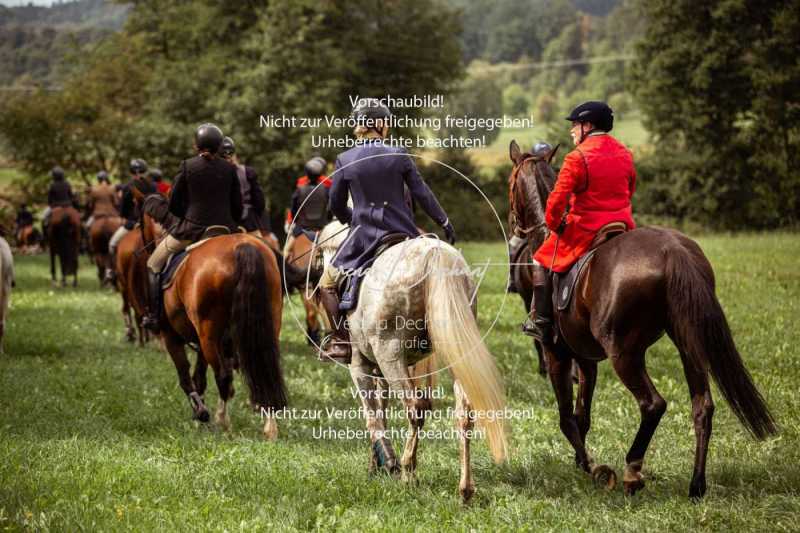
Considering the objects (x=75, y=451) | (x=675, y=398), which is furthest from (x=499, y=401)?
(x=675, y=398)

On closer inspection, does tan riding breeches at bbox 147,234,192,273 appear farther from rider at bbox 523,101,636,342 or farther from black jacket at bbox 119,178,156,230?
black jacket at bbox 119,178,156,230

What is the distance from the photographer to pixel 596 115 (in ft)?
24.5

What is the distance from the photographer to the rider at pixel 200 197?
32.7 ft

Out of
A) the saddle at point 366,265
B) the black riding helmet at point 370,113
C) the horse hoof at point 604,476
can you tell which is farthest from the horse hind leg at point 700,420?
the black riding helmet at point 370,113

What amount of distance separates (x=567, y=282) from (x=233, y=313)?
11.2 feet

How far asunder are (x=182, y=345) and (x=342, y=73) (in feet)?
104

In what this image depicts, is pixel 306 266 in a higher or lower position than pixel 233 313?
lower

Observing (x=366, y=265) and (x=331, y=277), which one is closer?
(x=366, y=265)

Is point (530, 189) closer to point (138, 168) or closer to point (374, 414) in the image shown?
point (374, 414)

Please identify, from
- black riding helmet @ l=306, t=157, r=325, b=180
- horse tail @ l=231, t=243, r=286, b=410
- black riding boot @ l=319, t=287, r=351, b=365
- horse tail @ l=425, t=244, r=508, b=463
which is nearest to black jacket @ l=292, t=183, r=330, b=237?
black riding helmet @ l=306, t=157, r=325, b=180

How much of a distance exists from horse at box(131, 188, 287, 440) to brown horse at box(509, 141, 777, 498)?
317 cm

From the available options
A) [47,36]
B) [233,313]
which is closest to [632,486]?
[233,313]

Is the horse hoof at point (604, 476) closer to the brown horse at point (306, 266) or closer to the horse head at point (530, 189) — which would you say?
the horse head at point (530, 189)

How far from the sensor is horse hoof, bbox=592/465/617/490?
22.9 ft
